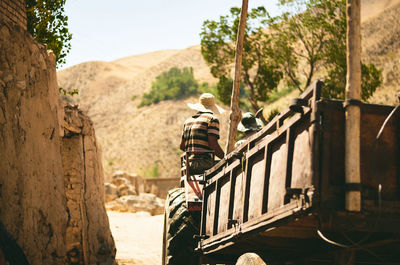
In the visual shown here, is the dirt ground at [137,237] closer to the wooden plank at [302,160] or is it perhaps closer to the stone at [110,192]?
the stone at [110,192]

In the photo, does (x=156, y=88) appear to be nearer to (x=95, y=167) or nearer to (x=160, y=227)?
(x=160, y=227)

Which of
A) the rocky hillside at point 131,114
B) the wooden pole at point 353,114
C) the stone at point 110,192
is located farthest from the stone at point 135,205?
the wooden pole at point 353,114

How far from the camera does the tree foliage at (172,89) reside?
75.0 m

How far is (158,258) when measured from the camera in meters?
12.5

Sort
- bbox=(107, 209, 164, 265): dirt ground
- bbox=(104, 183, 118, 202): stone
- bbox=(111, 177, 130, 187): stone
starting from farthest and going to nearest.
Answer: bbox=(111, 177, 130, 187): stone → bbox=(104, 183, 118, 202): stone → bbox=(107, 209, 164, 265): dirt ground

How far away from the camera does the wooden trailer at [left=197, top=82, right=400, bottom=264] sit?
352 cm

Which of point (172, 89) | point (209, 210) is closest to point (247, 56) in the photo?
point (209, 210)

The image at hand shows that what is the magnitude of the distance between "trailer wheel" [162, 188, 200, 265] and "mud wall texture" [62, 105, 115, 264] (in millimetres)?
3833

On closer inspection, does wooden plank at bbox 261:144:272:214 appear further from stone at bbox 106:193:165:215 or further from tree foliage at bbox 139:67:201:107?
tree foliage at bbox 139:67:201:107

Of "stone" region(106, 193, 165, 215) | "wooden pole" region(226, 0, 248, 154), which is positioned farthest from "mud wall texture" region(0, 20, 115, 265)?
"stone" region(106, 193, 165, 215)

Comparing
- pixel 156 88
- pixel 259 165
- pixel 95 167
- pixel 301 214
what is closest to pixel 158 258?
pixel 95 167

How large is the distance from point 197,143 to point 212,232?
109 cm

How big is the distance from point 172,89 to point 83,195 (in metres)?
65.4

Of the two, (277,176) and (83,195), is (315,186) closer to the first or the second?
(277,176)
